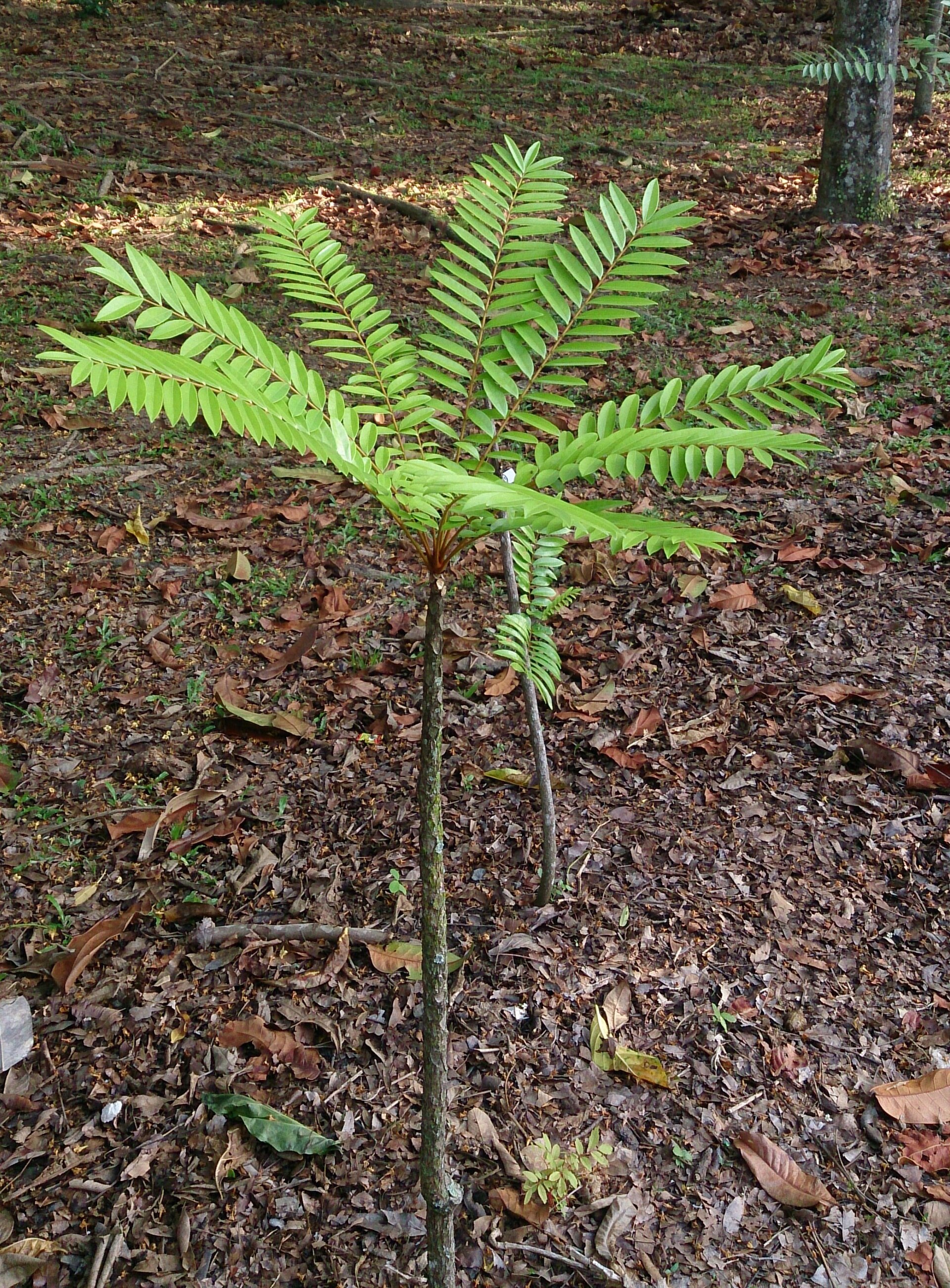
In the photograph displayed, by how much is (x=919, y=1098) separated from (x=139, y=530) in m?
3.06

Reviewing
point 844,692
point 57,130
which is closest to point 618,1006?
point 844,692

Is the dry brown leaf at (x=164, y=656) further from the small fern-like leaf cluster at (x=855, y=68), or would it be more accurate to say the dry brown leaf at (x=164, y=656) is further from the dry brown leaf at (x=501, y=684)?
the small fern-like leaf cluster at (x=855, y=68)

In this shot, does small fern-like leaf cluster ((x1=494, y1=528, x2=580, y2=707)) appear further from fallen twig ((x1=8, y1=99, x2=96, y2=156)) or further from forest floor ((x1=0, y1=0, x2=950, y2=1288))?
fallen twig ((x1=8, y1=99, x2=96, y2=156))

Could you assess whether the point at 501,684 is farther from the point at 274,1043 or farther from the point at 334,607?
the point at 274,1043

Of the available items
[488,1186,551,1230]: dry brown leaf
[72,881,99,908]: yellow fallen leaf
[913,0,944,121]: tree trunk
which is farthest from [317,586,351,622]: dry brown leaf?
[913,0,944,121]: tree trunk

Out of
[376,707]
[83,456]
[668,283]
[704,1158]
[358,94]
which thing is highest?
[358,94]

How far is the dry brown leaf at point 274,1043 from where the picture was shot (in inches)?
82.1

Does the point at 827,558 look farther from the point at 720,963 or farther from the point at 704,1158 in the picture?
the point at 704,1158

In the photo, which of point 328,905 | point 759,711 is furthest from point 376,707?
point 759,711

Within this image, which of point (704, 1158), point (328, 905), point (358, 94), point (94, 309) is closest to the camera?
point (704, 1158)

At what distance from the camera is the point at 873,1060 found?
207cm

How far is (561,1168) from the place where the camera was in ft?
6.25

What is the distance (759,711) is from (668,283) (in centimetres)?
336

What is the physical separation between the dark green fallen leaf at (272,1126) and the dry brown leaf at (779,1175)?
0.85 m
